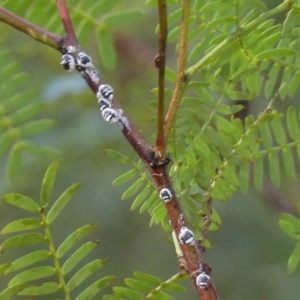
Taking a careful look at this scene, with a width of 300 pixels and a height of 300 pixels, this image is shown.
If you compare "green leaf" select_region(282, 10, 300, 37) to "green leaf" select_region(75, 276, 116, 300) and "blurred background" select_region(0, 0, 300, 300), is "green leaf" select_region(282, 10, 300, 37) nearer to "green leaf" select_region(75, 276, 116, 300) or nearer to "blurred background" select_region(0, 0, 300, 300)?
"green leaf" select_region(75, 276, 116, 300)

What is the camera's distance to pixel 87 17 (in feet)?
1.26

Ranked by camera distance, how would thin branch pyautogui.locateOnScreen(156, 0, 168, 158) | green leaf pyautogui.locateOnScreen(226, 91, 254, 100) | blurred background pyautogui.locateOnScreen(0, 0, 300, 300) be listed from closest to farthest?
thin branch pyautogui.locateOnScreen(156, 0, 168, 158) → green leaf pyautogui.locateOnScreen(226, 91, 254, 100) → blurred background pyautogui.locateOnScreen(0, 0, 300, 300)

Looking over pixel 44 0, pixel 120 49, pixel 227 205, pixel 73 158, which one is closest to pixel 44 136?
pixel 73 158

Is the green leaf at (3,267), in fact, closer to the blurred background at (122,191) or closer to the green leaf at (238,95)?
the green leaf at (238,95)

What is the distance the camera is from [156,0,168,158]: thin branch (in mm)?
244

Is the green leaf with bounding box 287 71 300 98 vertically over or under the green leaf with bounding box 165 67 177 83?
under

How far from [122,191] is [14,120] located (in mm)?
758

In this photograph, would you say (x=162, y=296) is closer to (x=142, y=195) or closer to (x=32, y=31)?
(x=142, y=195)

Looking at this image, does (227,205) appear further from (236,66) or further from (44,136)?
(236,66)

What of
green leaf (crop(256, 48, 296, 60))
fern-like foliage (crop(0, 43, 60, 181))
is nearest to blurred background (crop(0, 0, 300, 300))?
fern-like foliage (crop(0, 43, 60, 181))

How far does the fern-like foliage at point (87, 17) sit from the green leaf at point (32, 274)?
0.45 ft

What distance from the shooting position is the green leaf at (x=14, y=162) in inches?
14.4

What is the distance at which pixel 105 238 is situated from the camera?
1190 millimetres

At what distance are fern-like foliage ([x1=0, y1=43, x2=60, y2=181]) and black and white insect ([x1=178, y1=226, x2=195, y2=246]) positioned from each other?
117 mm
